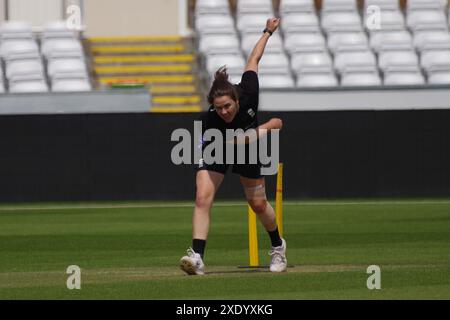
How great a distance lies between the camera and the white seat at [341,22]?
3522 centimetres

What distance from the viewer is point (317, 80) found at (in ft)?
110

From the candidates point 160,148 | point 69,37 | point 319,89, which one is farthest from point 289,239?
point 69,37

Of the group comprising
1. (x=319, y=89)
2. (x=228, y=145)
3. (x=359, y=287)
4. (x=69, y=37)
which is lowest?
(x=359, y=287)

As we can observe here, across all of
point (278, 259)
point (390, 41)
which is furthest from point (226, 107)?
point (390, 41)

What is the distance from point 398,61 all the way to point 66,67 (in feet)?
25.5

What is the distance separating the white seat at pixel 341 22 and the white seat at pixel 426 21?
1351mm

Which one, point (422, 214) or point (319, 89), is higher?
point (319, 89)

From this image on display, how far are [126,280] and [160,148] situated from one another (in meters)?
16.1

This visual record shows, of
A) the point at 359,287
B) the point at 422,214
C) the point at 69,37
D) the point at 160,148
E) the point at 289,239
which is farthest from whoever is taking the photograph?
the point at 69,37

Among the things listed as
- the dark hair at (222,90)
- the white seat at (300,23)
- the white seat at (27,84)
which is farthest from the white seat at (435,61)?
the dark hair at (222,90)

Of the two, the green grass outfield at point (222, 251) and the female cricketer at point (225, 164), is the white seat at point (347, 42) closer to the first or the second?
the green grass outfield at point (222, 251)

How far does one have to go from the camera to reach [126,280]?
13633 mm

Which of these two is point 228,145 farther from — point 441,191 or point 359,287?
point 441,191

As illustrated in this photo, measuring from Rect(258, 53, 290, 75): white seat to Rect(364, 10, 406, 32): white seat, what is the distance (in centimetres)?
252
